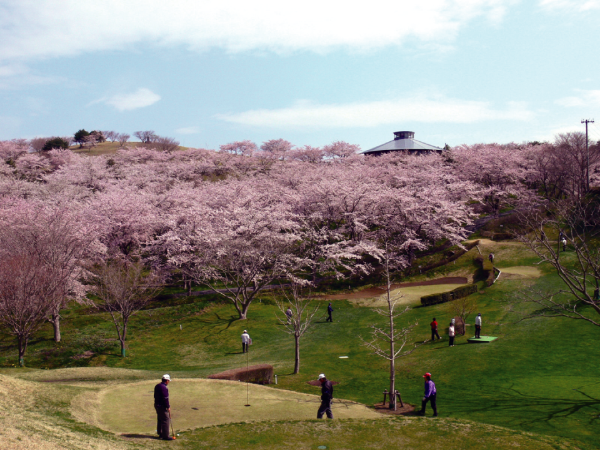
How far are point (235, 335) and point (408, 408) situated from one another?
2050 centimetres

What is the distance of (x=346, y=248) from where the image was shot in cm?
4862

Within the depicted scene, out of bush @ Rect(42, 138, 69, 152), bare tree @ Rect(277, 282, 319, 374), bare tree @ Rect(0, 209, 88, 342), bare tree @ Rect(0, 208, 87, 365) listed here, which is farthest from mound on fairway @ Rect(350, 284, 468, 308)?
bush @ Rect(42, 138, 69, 152)

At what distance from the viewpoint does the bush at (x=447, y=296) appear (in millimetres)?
37500

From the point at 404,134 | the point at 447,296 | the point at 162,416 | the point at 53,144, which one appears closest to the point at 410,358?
the point at 447,296

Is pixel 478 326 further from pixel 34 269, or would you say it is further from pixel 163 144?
pixel 163 144

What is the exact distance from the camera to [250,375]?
72.7 feet

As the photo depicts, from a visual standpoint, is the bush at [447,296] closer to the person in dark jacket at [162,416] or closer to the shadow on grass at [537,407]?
the shadow on grass at [537,407]

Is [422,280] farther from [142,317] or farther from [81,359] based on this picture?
[81,359]

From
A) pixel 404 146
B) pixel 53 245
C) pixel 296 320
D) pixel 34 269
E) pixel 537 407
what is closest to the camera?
pixel 537 407

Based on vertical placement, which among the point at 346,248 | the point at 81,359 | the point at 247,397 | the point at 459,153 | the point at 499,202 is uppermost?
the point at 459,153

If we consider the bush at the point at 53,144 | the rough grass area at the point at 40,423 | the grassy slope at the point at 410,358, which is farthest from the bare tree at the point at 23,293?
the bush at the point at 53,144

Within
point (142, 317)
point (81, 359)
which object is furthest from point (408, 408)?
point (142, 317)

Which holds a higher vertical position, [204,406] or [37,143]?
[37,143]

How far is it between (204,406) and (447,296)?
1039 inches
